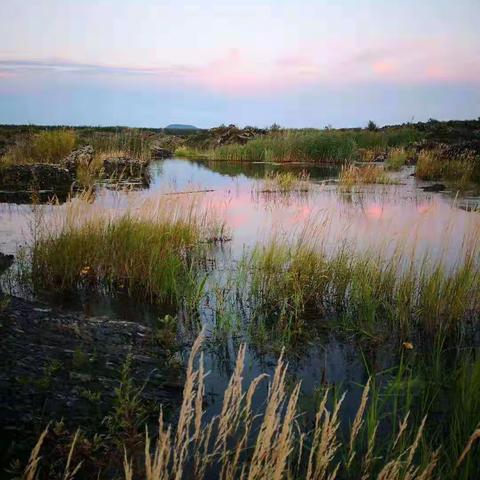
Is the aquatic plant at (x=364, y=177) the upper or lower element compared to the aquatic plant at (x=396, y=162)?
lower

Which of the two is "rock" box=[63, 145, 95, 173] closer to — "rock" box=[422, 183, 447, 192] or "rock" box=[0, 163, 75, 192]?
"rock" box=[0, 163, 75, 192]

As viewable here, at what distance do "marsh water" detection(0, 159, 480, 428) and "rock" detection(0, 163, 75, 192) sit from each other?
3.26 m

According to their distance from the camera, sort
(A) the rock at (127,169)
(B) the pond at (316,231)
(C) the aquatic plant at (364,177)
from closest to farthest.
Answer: (B) the pond at (316,231), (C) the aquatic plant at (364,177), (A) the rock at (127,169)

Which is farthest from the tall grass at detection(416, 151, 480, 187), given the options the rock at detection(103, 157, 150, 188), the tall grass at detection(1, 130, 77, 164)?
the tall grass at detection(1, 130, 77, 164)

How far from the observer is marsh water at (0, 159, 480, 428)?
5102 millimetres

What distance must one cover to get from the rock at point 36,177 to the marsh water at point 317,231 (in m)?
3.26

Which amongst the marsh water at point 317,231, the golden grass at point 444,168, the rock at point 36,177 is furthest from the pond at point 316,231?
the rock at point 36,177

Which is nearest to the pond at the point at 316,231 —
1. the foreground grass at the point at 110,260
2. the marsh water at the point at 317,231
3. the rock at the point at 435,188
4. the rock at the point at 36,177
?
the marsh water at the point at 317,231

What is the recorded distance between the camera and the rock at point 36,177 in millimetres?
17438

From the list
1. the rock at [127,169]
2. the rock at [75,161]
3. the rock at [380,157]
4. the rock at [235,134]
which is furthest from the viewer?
the rock at [235,134]

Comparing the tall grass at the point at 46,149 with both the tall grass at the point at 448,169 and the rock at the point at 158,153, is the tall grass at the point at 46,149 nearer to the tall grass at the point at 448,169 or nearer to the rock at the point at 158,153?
the rock at the point at 158,153

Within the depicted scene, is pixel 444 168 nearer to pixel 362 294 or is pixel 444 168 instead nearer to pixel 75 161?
pixel 75 161

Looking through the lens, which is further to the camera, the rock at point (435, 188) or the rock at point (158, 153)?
the rock at point (158, 153)

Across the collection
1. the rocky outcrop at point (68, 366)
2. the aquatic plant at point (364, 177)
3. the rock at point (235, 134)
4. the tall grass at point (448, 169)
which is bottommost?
the rocky outcrop at point (68, 366)
